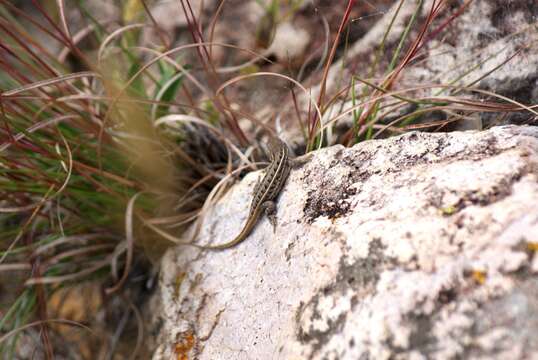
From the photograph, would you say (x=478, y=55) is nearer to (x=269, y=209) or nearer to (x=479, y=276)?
(x=269, y=209)

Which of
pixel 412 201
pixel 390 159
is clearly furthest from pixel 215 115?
pixel 412 201

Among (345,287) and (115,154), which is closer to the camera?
(345,287)

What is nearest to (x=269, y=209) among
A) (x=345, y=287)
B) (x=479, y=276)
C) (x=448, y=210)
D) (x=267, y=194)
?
(x=267, y=194)

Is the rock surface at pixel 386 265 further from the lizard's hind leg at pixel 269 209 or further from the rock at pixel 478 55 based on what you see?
the rock at pixel 478 55

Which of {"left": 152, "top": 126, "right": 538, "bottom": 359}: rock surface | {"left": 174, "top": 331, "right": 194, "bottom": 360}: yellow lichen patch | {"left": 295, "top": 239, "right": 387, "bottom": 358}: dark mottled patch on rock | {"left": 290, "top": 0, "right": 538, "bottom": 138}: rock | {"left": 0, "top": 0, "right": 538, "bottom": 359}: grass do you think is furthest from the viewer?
{"left": 0, "top": 0, "right": 538, "bottom": 359}: grass

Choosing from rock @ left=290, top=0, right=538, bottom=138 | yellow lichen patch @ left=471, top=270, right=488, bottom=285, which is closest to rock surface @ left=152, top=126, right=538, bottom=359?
yellow lichen patch @ left=471, top=270, right=488, bottom=285

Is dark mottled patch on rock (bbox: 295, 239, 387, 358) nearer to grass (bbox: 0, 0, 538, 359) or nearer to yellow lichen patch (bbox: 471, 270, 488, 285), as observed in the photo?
yellow lichen patch (bbox: 471, 270, 488, 285)

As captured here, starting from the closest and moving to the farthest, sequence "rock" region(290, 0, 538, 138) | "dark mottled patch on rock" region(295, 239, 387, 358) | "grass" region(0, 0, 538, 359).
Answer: "dark mottled patch on rock" region(295, 239, 387, 358) → "rock" region(290, 0, 538, 138) → "grass" region(0, 0, 538, 359)
